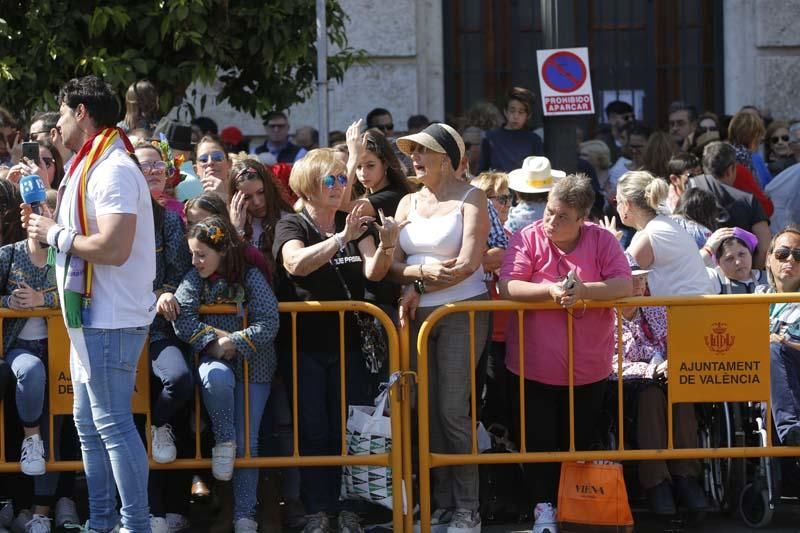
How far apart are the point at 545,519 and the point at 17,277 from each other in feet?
9.26

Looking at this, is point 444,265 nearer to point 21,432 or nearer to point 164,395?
point 164,395

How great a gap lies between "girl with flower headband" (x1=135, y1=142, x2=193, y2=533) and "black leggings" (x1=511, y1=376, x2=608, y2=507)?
5.49 feet

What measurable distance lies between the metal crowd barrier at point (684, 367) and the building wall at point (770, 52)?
7.50 metres

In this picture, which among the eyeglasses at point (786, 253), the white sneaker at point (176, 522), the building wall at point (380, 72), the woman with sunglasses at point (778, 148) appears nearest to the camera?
the white sneaker at point (176, 522)

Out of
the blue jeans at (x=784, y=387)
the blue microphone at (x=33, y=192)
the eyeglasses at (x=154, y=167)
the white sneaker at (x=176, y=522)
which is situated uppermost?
the eyeglasses at (x=154, y=167)

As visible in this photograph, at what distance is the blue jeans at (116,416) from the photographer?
6211mm

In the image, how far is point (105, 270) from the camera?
6.18 m

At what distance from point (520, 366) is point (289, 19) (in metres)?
3.83

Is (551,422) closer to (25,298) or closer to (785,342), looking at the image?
(785,342)

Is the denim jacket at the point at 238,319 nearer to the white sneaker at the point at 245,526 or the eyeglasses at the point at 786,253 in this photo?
the white sneaker at the point at 245,526

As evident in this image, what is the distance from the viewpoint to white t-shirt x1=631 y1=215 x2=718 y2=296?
773 centimetres

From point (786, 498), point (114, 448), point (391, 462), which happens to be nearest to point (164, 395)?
point (114, 448)

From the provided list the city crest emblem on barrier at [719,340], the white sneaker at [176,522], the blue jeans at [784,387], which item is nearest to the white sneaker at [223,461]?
the white sneaker at [176,522]

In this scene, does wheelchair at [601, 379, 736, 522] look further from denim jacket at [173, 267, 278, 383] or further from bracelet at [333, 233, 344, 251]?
denim jacket at [173, 267, 278, 383]
